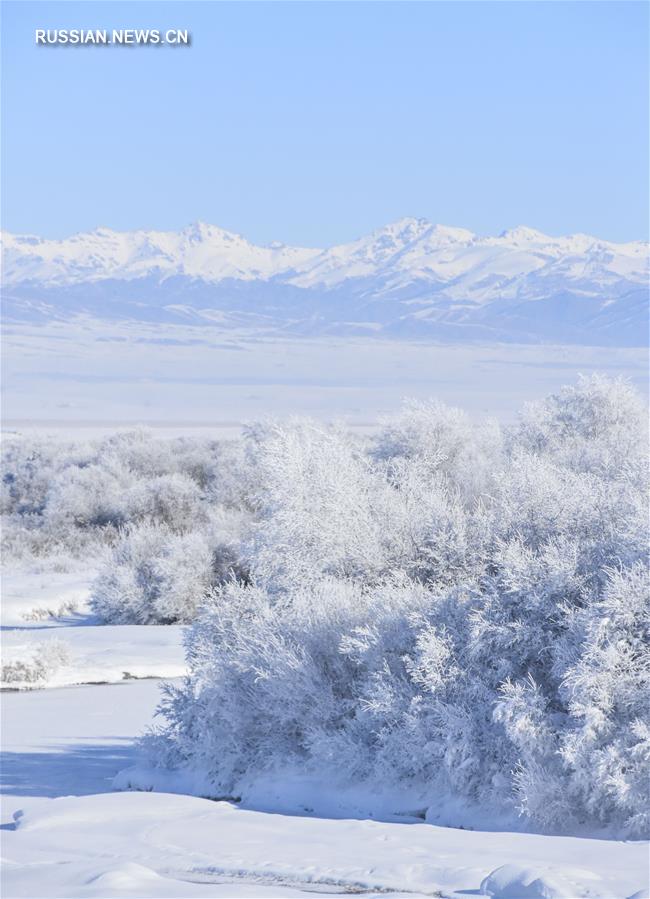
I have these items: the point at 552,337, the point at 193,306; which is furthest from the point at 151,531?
the point at 193,306

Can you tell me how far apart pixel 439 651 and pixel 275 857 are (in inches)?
73.6

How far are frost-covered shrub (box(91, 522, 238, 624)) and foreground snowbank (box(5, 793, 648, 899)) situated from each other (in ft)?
31.4

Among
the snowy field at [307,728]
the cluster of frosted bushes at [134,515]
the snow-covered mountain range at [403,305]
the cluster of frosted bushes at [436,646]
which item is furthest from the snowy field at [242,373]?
the cluster of frosted bushes at [436,646]

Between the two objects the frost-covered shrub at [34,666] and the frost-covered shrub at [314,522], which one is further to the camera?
the frost-covered shrub at [34,666]

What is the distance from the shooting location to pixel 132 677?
14.9 m

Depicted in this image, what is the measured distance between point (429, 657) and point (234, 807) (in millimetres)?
1569

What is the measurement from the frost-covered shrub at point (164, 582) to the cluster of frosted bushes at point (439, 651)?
21.0ft

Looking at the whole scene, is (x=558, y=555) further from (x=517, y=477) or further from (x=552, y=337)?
(x=552, y=337)

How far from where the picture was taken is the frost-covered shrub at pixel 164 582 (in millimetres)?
18312

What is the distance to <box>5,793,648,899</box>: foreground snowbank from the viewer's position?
6488 mm

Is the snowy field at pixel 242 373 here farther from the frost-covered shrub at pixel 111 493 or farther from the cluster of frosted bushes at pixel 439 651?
the cluster of frosted bushes at pixel 439 651

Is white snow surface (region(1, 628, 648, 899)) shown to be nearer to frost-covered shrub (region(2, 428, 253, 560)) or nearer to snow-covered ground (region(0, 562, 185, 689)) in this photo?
snow-covered ground (region(0, 562, 185, 689))

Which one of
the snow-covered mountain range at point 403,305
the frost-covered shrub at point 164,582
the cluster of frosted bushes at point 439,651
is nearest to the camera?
the cluster of frosted bushes at point 439,651

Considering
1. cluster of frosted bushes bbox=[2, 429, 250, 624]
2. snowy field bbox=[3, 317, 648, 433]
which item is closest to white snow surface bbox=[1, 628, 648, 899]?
cluster of frosted bushes bbox=[2, 429, 250, 624]
